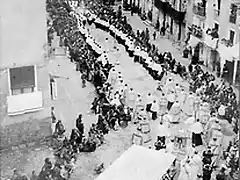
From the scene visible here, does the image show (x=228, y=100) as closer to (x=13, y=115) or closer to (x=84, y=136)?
(x=84, y=136)

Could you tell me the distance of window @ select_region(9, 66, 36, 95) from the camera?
2.47 meters

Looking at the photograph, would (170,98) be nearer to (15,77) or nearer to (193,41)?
(193,41)

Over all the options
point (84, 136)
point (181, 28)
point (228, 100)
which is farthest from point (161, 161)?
point (181, 28)

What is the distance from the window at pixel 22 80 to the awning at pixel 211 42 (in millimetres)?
1911

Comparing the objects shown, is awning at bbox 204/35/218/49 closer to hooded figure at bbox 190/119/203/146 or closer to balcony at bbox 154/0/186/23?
balcony at bbox 154/0/186/23

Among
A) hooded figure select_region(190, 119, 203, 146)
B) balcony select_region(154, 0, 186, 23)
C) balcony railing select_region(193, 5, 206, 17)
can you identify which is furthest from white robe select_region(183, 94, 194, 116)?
balcony select_region(154, 0, 186, 23)

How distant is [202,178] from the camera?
10.8 feet

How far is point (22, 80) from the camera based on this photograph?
8.23 feet

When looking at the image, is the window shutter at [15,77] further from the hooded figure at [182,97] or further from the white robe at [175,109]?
the hooded figure at [182,97]

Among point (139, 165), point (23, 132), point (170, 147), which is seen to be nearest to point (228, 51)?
point (170, 147)

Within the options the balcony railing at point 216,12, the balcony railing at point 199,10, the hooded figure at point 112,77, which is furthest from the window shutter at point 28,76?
the balcony railing at point 199,10

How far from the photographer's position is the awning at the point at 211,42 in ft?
14.0

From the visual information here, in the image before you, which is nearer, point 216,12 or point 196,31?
point 216,12

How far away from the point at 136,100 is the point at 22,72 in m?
1.50
